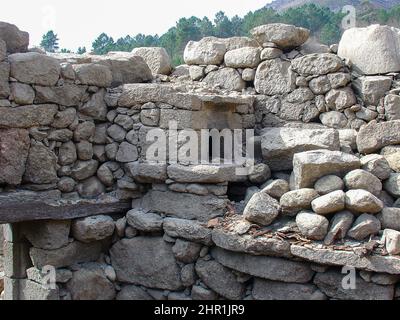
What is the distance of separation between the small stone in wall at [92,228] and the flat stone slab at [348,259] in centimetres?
205

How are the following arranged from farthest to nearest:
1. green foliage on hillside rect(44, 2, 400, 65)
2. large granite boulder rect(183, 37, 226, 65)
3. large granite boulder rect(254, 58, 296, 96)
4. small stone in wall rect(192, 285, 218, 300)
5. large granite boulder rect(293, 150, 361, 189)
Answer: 1. green foliage on hillside rect(44, 2, 400, 65)
2. large granite boulder rect(183, 37, 226, 65)
3. large granite boulder rect(254, 58, 296, 96)
4. small stone in wall rect(192, 285, 218, 300)
5. large granite boulder rect(293, 150, 361, 189)

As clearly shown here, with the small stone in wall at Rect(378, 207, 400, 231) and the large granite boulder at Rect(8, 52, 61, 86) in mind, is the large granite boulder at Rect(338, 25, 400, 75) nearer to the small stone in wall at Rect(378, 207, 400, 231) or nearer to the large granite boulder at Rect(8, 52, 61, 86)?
the small stone in wall at Rect(378, 207, 400, 231)

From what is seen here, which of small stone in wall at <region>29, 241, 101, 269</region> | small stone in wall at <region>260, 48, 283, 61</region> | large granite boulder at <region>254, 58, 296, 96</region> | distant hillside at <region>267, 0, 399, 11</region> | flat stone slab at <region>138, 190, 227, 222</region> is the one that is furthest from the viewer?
distant hillside at <region>267, 0, 399, 11</region>

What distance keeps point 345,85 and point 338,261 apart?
2.31 m

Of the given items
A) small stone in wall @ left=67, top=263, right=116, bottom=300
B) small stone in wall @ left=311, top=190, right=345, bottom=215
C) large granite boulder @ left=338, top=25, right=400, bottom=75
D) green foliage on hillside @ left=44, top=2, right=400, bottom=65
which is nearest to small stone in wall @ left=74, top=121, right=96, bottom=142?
small stone in wall @ left=67, top=263, right=116, bottom=300

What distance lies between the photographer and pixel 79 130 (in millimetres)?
5418

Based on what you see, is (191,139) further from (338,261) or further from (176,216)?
(338,261)

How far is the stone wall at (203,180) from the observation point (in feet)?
14.8

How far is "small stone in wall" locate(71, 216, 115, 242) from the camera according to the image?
17.3 feet

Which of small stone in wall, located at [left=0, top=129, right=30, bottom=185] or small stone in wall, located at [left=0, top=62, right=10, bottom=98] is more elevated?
small stone in wall, located at [left=0, top=62, right=10, bottom=98]

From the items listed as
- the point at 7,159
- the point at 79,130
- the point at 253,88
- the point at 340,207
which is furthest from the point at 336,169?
the point at 7,159

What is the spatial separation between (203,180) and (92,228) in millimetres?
1275

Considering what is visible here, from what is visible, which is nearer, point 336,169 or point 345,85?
point 336,169

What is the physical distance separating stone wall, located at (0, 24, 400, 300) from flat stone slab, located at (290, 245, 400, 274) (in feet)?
0.04
